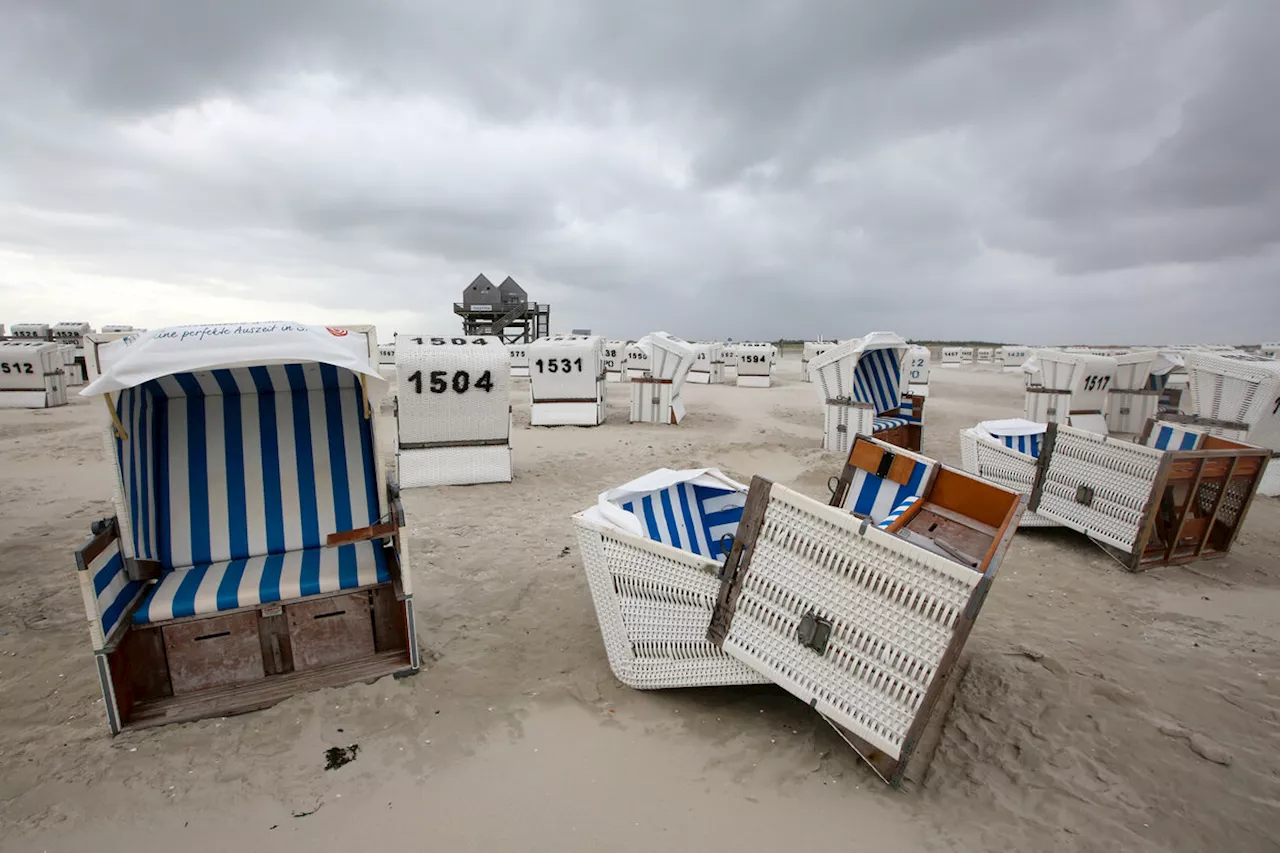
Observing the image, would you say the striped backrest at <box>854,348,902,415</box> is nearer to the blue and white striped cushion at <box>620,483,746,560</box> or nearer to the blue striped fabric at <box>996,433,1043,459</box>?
the blue striped fabric at <box>996,433,1043,459</box>

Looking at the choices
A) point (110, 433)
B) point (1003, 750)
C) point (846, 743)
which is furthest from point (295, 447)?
point (1003, 750)

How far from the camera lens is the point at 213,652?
12.0ft

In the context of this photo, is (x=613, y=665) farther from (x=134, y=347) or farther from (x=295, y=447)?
(x=134, y=347)

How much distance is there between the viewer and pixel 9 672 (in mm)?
3908

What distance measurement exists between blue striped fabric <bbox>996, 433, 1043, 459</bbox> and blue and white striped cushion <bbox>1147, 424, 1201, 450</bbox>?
1331 mm

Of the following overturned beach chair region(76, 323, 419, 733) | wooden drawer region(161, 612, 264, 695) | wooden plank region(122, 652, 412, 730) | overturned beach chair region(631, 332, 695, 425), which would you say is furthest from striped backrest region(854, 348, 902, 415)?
wooden drawer region(161, 612, 264, 695)

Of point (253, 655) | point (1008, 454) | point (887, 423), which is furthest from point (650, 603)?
point (887, 423)

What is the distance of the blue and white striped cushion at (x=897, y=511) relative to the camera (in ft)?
13.0

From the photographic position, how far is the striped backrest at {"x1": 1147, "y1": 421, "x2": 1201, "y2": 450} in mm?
7195

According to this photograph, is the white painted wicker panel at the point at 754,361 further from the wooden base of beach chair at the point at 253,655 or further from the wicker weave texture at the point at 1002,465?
the wooden base of beach chair at the point at 253,655

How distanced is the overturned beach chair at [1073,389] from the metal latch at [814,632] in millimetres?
13361

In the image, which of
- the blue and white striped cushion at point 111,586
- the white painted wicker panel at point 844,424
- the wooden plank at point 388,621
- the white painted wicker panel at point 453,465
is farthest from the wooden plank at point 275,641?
the white painted wicker panel at point 844,424

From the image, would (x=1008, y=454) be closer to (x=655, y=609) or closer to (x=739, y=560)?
(x=739, y=560)

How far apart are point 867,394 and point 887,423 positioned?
1.07 metres
